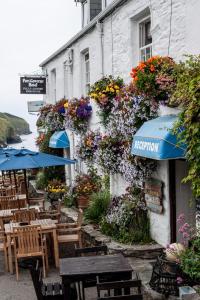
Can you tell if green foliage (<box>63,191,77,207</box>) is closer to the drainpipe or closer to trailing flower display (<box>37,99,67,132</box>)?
trailing flower display (<box>37,99,67,132</box>)

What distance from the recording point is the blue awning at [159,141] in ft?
24.7

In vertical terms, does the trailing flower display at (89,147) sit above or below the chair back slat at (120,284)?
above

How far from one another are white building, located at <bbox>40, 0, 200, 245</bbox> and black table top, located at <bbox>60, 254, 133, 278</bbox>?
7.96 feet

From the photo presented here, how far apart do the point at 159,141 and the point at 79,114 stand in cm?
729

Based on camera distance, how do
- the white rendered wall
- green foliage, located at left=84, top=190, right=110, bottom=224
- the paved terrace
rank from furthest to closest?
1. green foliage, located at left=84, top=190, right=110, bottom=224
2. the white rendered wall
3. the paved terrace

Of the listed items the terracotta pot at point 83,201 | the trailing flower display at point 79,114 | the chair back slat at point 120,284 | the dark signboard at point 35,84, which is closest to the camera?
the chair back slat at point 120,284

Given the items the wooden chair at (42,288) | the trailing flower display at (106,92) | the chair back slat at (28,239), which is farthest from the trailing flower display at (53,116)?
the wooden chair at (42,288)

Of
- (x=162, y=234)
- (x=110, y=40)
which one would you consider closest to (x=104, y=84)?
(x=110, y=40)

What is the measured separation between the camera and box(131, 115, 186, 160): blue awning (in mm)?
7531

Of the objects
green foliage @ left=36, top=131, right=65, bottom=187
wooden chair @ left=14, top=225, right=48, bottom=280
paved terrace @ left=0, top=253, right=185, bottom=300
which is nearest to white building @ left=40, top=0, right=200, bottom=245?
paved terrace @ left=0, top=253, right=185, bottom=300

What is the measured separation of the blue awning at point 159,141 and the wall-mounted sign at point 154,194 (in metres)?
0.95

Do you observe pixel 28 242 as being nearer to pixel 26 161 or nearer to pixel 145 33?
pixel 26 161

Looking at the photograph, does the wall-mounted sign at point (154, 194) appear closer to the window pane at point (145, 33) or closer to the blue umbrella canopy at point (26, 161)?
the blue umbrella canopy at point (26, 161)

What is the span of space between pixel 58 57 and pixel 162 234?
1126cm
